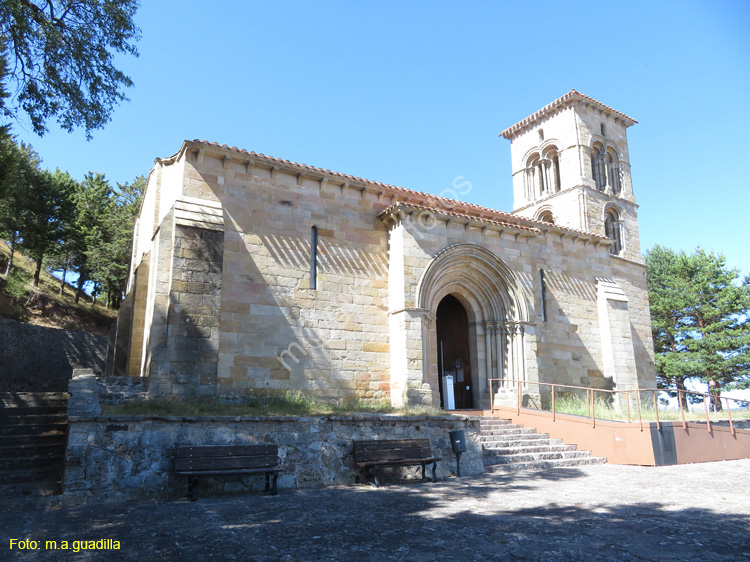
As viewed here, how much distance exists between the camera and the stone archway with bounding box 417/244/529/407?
47.5ft

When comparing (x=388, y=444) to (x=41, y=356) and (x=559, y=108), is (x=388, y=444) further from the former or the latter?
(x=559, y=108)

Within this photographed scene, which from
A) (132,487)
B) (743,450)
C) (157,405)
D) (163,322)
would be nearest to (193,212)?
(163,322)

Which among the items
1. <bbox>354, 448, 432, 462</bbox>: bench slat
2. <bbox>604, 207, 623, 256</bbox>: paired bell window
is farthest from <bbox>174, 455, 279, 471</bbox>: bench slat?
<bbox>604, 207, 623, 256</bbox>: paired bell window

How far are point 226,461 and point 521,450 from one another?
634cm

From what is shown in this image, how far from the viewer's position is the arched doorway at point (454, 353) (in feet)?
50.8

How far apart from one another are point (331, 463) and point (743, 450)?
10169mm

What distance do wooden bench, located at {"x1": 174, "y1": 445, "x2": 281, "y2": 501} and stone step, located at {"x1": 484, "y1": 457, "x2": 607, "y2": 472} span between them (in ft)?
14.2

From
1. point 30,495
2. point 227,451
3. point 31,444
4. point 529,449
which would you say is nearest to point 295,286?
point 227,451

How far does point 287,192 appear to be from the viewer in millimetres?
13203

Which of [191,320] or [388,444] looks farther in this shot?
[191,320]

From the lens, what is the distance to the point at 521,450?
1105 centimetres

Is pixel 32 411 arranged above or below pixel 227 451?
above

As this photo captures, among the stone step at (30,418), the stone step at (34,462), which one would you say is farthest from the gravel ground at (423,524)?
the stone step at (30,418)

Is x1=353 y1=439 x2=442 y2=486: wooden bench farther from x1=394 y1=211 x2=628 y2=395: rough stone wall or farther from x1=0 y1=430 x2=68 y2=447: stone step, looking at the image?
x1=0 y1=430 x2=68 y2=447: stone step
